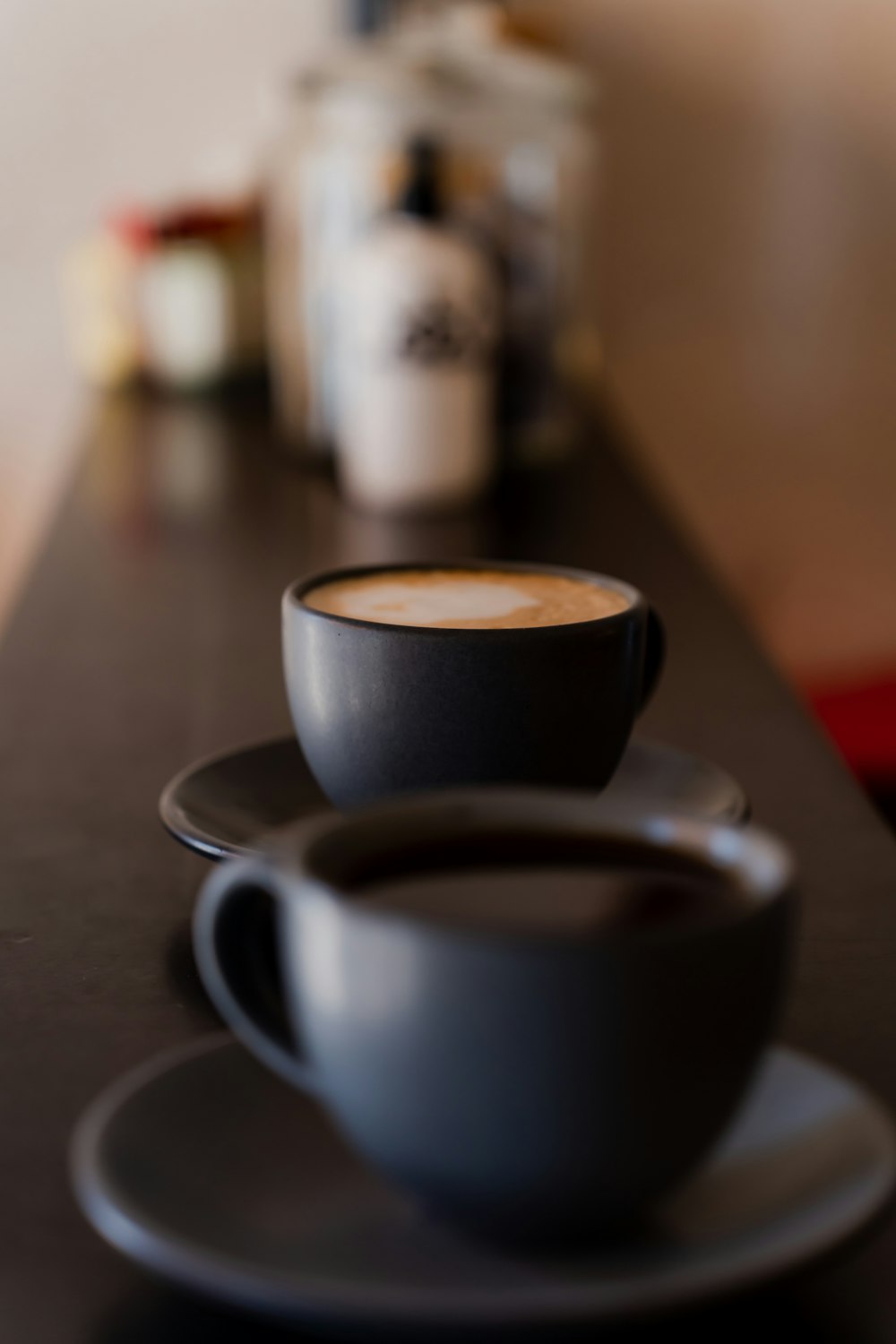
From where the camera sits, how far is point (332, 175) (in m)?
1.27

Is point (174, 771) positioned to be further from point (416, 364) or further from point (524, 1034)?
point (416, 364)

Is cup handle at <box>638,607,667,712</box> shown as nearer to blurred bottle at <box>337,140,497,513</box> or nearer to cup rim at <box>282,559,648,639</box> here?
cup rim at <box>282,559,648,639</box>

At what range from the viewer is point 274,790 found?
0.53 metres

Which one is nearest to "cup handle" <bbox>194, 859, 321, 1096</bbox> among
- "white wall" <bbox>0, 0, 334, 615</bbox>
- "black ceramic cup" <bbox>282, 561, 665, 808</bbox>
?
"black ceramic cup" <bbox>282, 561, 665, 808</bbox>

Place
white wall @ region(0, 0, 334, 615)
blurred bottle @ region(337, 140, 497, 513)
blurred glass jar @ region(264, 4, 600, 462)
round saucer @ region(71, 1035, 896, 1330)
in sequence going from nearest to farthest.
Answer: round saucer @ region(71, 1035, 896, 1330)
blurred bottle @ region(337, 140, 497, 513)
blurred glass jar @ region(264, 4, 600, 462)
white wall @ region(0, 0, 334, 615)

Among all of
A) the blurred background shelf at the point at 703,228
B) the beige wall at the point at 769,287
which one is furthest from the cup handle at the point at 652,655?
the beige wall at the point at 769,287

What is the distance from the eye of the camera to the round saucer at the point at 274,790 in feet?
1.60

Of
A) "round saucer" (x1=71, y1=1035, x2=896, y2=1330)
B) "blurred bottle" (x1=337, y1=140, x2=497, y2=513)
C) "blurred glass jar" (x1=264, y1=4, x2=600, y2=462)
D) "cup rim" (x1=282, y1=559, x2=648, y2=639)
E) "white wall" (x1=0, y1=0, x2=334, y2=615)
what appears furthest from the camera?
"white wall" (x1=0, y1=0, x2=334, y2=615)

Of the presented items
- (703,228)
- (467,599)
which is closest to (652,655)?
(467,599)

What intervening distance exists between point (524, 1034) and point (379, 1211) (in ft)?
0.19

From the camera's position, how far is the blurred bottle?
1110mm

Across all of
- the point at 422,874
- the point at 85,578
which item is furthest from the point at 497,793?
the point at 85,578

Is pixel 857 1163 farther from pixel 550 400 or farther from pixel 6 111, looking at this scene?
pixel 6 111

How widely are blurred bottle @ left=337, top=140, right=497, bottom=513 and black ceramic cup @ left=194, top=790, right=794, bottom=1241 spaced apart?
85 cm
